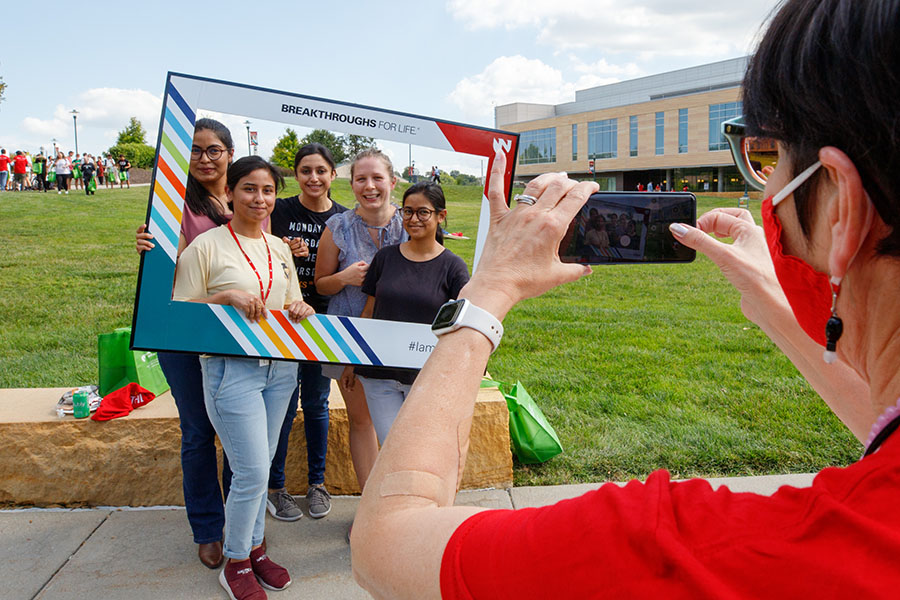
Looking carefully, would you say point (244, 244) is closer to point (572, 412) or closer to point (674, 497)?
point (674, 497)

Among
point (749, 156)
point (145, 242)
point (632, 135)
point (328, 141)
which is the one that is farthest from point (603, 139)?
point (749, 156)

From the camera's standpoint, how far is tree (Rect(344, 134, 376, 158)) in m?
2.99

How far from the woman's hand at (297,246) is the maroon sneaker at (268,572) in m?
1.52

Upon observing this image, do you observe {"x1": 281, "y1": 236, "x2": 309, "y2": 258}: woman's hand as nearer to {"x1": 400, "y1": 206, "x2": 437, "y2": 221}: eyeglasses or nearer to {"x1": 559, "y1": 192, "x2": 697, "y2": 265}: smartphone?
{"x1": 400, "y1": 206, "x2": 437, "y2": 221}: eyeglasses

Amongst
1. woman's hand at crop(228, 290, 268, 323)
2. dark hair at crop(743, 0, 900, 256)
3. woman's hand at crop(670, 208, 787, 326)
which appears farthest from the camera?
woman's hand at crop(228, 290, 268, 323)

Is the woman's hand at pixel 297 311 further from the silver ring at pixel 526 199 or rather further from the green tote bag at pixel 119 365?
the silver ring at pixel 526 199

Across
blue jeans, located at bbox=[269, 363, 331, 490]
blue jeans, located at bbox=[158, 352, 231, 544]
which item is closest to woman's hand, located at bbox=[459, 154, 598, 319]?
blue jeans, located at bbox=[158, 352, 231, 544]

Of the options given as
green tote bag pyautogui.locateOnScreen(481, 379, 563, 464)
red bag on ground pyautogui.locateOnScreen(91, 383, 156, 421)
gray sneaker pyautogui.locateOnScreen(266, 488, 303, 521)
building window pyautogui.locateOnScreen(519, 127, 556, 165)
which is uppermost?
building window pyautogui.locateOnScreen(519, 127, 556, 165)

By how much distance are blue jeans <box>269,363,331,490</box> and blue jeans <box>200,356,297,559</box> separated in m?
0.59

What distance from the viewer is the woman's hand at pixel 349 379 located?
372 centimetres

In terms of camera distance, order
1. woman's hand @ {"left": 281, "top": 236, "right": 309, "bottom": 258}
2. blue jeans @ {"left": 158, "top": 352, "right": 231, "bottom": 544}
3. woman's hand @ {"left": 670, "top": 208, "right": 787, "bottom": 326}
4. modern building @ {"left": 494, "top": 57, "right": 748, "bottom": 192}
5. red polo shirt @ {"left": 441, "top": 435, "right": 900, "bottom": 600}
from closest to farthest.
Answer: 1. red polo shirt @ {"left": 441, "top": 435, "right": 900, "bottom": 600}
2. woman's hand @ {"left": 670, "top": 208, "right": 787, "bottom": 326}
3. woman's hand @ {"left": 281, "top": 236, "right": 309, "bottom": 258}
4. blue jeans @ {"left": 158, "top": 352, "right": 231, "bottom": 544}
5. modern building @ {"left": 494, "top": 57, "right": 748, "bottom": 192}

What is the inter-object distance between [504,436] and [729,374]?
2.85m

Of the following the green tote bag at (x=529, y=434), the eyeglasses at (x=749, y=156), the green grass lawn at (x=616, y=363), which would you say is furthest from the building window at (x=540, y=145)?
the eyeglasses at (x=749, y=156)

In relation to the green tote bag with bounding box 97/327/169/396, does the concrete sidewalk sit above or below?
below
